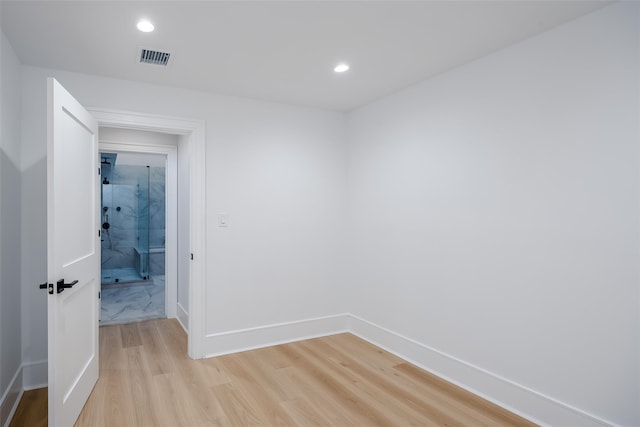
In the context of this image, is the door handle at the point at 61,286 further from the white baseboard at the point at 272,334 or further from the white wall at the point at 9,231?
the white baseboard at the point at 272,334

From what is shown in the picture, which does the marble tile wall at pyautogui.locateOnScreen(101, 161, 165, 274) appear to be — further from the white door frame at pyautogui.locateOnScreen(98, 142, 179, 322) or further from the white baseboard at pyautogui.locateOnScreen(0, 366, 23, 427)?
the white baseboard at pyautogui.locateOnScreen(0, 366, 23, 427)

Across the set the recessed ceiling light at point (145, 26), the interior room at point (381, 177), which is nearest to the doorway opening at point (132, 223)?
the interior room at point (381, 177)

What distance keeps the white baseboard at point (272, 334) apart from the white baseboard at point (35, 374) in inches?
47.2

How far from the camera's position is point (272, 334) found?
144 inches

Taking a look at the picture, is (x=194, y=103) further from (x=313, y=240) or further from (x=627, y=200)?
(x=627, y=200)

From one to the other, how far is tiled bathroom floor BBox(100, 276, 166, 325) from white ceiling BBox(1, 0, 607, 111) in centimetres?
304

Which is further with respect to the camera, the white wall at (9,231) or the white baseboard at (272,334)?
the white baseboard at (272,334)

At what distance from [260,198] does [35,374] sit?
2.25 meters

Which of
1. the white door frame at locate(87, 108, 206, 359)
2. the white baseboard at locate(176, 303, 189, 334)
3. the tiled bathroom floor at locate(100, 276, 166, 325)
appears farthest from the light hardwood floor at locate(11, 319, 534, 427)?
the tiled bathroom floor at locate(100, 276, 166, 325)

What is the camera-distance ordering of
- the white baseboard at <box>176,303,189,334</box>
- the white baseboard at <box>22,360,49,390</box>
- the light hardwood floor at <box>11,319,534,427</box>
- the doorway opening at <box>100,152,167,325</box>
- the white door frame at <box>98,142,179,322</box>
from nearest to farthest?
the light hardwood floor at <box>11,319,534,427</box> → the white baseboard at <box>22,360,49,390</box> → the white baseboard at <box>176,303,189,334</box> → the white door frame at <box>98,142,179,322</box> → the doorway opening at <box>100,152,167,325</box>

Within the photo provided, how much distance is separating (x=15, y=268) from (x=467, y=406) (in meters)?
3.32

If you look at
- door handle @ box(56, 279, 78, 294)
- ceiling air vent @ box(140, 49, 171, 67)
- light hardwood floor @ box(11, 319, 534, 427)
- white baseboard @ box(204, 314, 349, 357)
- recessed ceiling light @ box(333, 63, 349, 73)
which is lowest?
light hardwood floor @ box(11, 319, 534, 427)

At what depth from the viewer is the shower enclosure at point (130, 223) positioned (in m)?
6.52

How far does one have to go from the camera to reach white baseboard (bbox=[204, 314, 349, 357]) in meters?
3.40
